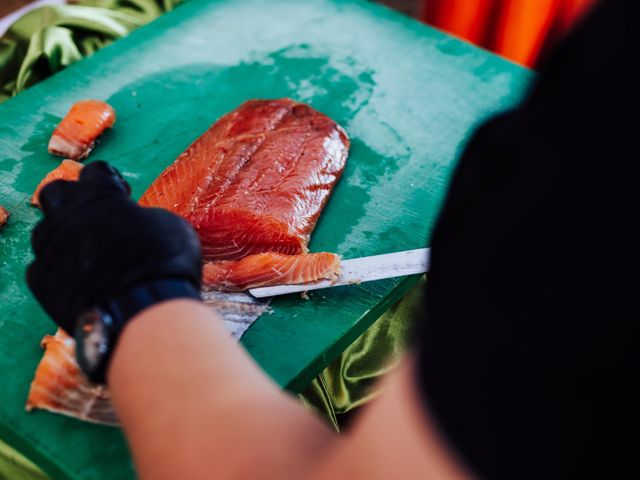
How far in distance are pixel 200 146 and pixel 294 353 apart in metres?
0.84

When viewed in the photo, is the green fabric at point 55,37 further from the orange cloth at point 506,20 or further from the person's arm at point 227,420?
the person's arm at point 227,420

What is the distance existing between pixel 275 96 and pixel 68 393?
54.1 inches

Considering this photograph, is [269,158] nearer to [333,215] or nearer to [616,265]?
[333,215]

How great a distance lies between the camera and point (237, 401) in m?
0.88

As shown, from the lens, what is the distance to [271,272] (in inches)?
67.4

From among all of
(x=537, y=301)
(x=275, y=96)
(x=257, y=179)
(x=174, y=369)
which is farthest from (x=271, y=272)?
(x=537, y=301)

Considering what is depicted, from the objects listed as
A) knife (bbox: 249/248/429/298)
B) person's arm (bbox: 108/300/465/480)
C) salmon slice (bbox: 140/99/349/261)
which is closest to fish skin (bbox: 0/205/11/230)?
salmon slice (bbox: 140/99/349/261)

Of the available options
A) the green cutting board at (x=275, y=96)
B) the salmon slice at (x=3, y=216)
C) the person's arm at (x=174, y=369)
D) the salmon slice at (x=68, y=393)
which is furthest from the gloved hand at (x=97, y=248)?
the salmon slice at (x=3, y=216)

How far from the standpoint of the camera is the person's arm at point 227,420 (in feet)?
2.17

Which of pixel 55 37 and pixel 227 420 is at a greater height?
pixel 227 420

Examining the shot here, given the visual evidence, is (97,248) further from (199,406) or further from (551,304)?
(551,304)

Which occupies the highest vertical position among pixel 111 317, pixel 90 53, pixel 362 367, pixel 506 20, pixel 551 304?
pixel 551 304

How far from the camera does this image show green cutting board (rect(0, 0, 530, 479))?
1600 millimetres

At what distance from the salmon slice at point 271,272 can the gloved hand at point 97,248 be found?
1.50 feet
